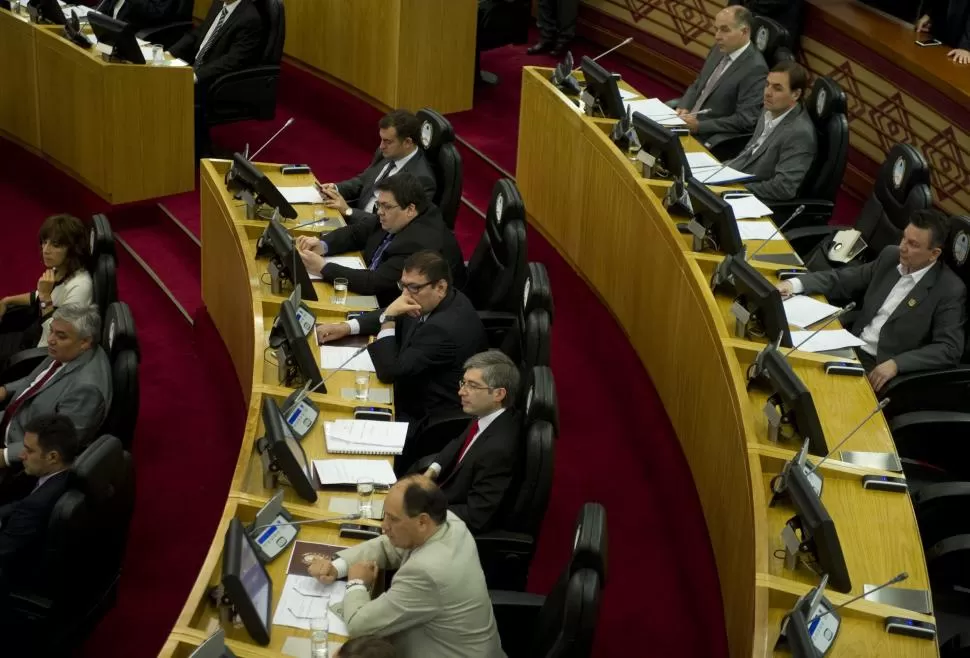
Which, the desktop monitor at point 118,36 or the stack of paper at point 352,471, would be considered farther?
the desktop monitor at point 118,36

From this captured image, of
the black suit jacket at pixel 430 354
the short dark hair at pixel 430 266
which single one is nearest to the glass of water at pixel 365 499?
the black suit jacket at pixel 430 354

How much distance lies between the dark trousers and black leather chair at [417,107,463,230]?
3.07 metres

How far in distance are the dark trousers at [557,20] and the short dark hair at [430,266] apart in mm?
4465

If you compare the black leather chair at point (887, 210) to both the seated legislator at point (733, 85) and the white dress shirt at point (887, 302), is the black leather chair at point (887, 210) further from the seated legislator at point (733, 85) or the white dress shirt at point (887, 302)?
the seated legislator at point (733, 85)

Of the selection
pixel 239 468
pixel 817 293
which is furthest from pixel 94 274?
pixel 817 293

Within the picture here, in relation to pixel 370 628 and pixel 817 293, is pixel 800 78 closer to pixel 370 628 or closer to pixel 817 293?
pixel 817 293

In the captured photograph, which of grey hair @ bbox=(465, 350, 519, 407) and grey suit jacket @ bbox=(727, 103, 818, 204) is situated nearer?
grey hair @ bbox=(465, 350, 519, 407)

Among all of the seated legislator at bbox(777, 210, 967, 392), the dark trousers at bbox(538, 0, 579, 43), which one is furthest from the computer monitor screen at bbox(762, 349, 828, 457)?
the dark trousers at bbox(538, 0, 579, 43)

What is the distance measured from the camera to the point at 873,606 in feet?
10.7

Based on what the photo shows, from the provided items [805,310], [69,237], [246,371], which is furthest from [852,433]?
[69,237]

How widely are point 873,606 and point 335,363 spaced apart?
2006mm

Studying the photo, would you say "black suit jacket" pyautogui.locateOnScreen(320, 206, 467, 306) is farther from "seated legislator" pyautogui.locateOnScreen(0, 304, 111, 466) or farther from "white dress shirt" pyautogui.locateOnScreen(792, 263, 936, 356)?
"white dress shirt" pyautogui.locateOnScreen(792, 263, 936, 356)

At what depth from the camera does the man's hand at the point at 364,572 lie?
3375 millimetres

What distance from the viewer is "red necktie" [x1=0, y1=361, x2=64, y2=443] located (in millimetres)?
4781
